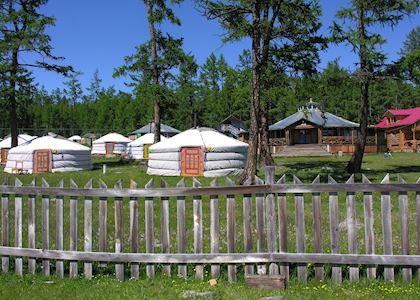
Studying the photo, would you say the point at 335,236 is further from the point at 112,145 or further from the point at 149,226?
the point at 112,145

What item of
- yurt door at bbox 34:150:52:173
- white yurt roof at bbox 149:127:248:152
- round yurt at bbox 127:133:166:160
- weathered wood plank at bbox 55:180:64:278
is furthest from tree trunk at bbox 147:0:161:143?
weathered wood plank at bbox 55:180:64:278

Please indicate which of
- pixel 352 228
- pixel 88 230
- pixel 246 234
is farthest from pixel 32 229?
pixel 352 228

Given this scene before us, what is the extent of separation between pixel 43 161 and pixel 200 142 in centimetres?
1064

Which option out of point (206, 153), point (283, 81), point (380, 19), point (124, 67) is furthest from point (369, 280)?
point (124, 67)

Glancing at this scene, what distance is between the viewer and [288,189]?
466 cm

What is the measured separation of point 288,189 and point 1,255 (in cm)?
365

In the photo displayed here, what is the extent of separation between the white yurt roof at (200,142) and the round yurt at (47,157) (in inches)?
265

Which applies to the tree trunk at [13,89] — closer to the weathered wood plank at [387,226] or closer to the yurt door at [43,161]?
the yurt door at [43,161]

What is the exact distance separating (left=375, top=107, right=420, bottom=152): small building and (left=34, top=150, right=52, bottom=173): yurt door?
33.8 m

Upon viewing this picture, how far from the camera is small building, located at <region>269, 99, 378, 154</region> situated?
43031 millimetres

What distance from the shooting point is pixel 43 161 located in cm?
2569

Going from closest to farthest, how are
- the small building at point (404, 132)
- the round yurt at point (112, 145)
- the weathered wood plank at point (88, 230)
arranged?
the weathered wood plank at point (88, 230)
the small building at point (404, 132)
the round yurt at point (112, 145)

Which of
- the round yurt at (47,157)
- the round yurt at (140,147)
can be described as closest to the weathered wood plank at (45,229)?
the round yurt at (47,157)

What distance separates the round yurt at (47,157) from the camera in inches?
1011
